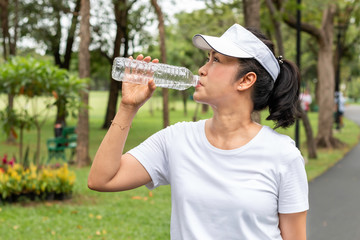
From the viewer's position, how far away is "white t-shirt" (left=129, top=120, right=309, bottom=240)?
193cm

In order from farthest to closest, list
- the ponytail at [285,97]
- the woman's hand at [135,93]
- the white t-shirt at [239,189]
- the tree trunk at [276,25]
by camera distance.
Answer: the tree trunk at [276,25], the ponytail at [285,97], the woman's hand at [135,93], the white t-shirt at [239,189]

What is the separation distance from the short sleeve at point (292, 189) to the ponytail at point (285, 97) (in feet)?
0.87

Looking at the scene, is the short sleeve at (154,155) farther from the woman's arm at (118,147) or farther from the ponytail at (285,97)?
the ponytail at (285,97)

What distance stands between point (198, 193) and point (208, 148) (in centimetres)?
18

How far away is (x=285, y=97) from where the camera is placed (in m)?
2.15

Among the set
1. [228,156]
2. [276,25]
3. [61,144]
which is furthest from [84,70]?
[228,156]

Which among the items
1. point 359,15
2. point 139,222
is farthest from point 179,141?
point 359,15

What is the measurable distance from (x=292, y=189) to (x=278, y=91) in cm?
42

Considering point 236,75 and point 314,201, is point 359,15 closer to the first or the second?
point 314,201

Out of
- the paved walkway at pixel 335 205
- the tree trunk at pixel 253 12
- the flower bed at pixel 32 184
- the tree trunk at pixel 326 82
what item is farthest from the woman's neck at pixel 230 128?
the tree trunk at pixel 326 82

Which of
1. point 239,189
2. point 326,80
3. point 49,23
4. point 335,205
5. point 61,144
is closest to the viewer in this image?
point 239,189

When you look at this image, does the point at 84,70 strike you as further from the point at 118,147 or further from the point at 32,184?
the point at 118,147

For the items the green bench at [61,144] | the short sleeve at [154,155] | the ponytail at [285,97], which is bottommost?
the green bench at [61,144]

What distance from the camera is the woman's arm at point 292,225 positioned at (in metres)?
1.98
